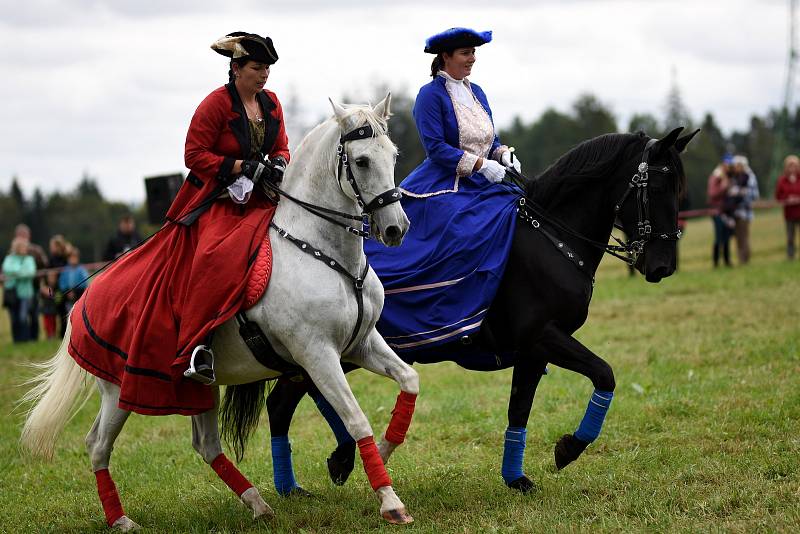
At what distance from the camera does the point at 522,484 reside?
6527mm

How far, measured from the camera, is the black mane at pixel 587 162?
6539 mm

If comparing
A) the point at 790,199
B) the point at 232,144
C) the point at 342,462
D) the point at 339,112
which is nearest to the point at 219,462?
the point at 342,462

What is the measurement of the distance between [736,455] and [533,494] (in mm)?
1617

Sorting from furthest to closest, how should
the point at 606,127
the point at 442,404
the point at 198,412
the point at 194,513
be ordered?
the point at 606,127 < the point at 442,404 < the point at 194,513 < the point at 198,412

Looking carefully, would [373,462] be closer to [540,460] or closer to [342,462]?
[342,462]

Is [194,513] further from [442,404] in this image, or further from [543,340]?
[442,404]

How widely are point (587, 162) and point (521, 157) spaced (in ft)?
238

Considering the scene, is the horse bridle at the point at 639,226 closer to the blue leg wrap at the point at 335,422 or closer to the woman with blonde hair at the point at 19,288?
the blue leg wrap at the point at 335,422

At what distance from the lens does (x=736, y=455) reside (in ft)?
22.4

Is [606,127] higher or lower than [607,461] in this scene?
higher

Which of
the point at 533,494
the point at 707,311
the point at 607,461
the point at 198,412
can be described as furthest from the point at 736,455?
the point at 707,311

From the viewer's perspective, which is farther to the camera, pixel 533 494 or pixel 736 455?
pixel 736 455

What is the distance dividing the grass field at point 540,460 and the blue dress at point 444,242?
1.16m

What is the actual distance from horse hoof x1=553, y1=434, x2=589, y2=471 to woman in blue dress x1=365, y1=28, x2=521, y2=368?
3.13 ft
